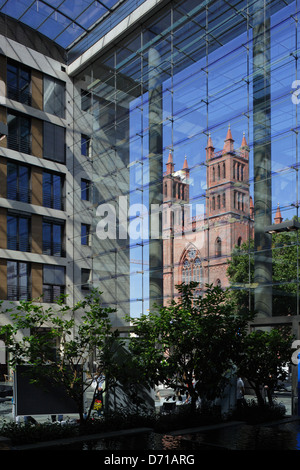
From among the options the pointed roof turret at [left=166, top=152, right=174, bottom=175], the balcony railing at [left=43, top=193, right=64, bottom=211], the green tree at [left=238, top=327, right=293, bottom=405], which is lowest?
the green tree at [left=238, top=327, right=293, bottom=405]

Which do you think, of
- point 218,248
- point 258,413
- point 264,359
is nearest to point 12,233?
point 218,248

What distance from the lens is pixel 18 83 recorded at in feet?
119

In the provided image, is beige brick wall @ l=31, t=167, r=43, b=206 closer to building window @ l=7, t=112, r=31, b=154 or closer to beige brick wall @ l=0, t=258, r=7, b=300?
building window @ l=7, t=112, r=31, b=154

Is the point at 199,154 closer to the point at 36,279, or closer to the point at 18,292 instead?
the point at 36,279

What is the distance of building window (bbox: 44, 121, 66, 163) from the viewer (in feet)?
124

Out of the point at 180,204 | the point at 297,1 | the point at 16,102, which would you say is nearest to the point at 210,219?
the point at 180,204

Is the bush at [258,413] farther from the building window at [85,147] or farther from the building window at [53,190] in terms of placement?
the building window at [85,147]

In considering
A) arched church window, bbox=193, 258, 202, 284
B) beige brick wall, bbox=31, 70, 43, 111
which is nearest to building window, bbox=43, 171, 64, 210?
beige brick wall, bbox=31, 70, 43, 111

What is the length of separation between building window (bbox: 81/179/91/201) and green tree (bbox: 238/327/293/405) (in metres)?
24.0

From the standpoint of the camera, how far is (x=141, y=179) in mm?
32594

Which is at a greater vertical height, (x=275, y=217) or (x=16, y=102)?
(x=16, y=102)

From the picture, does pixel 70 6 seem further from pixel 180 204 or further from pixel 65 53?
pixel 180 204
